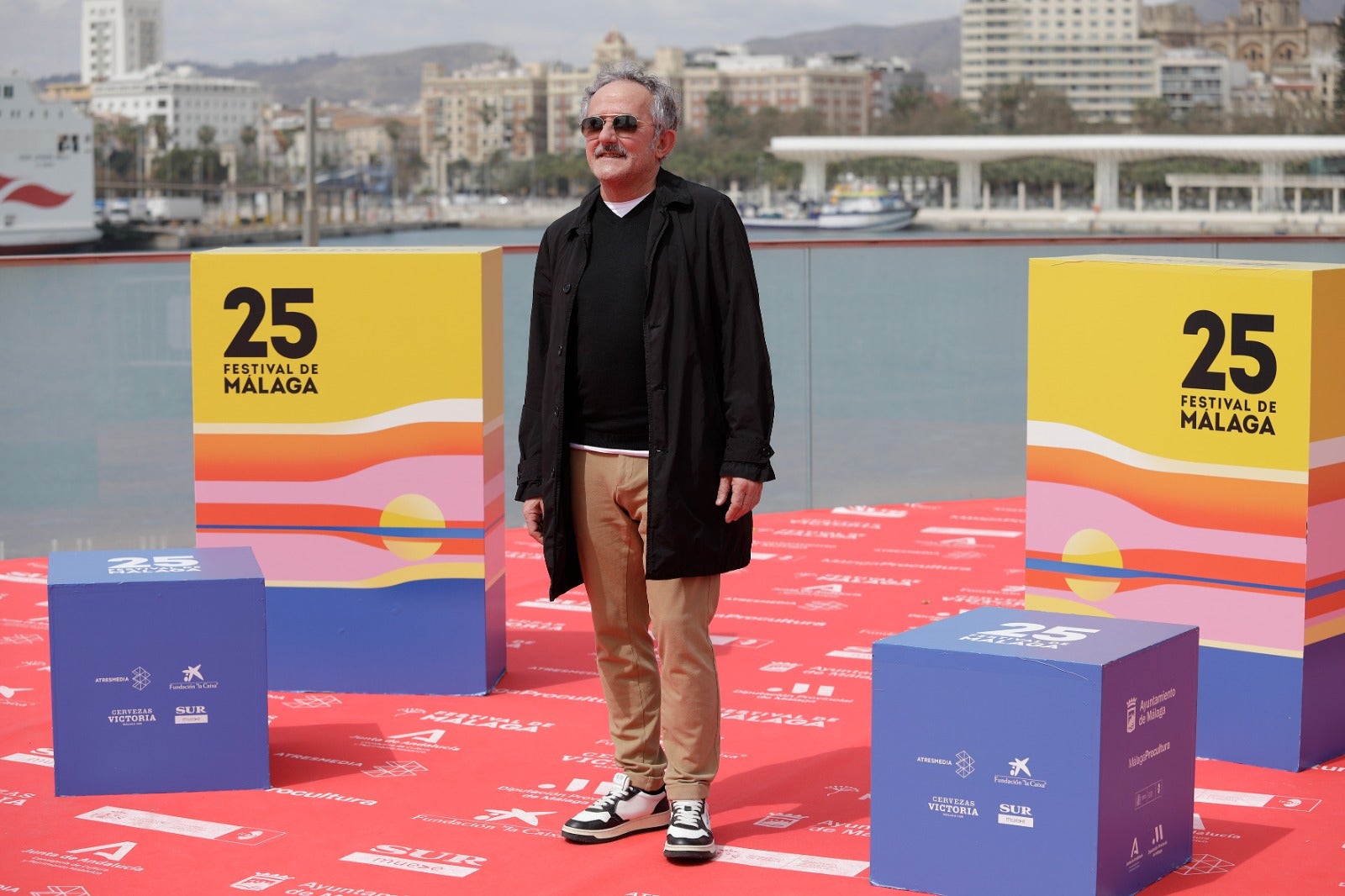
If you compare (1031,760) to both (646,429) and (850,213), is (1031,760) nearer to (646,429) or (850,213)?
(646,429)

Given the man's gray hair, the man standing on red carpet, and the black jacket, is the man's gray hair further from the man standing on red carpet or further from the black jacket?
the black jacket

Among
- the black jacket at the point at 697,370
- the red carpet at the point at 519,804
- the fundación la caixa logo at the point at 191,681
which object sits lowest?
the red carpet at the point at 519,804

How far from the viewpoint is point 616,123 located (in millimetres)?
2836

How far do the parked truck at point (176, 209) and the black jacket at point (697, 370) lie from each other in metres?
84.6

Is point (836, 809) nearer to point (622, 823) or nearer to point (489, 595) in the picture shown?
point (622, 823)

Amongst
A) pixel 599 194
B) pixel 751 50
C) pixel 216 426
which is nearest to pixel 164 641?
pixel 216 426

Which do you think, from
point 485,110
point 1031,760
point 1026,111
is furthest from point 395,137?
point 1031,760

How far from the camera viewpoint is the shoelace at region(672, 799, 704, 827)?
9.62ft

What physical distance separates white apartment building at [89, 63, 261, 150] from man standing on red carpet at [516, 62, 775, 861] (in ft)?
328

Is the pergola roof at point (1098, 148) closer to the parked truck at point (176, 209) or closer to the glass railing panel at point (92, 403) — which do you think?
the parked truck at point (176, 209)

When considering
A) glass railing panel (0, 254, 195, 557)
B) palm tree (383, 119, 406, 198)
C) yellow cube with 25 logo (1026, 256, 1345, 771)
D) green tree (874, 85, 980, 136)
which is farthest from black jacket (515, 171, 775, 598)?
green tree (874, 85, 980, 136)

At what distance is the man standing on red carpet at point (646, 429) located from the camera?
2.87 metres

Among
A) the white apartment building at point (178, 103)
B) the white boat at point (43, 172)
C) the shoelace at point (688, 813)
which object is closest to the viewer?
the shoelace at point (688, 813)

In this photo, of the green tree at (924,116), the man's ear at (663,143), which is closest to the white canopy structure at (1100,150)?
the green tree at (924,116)
